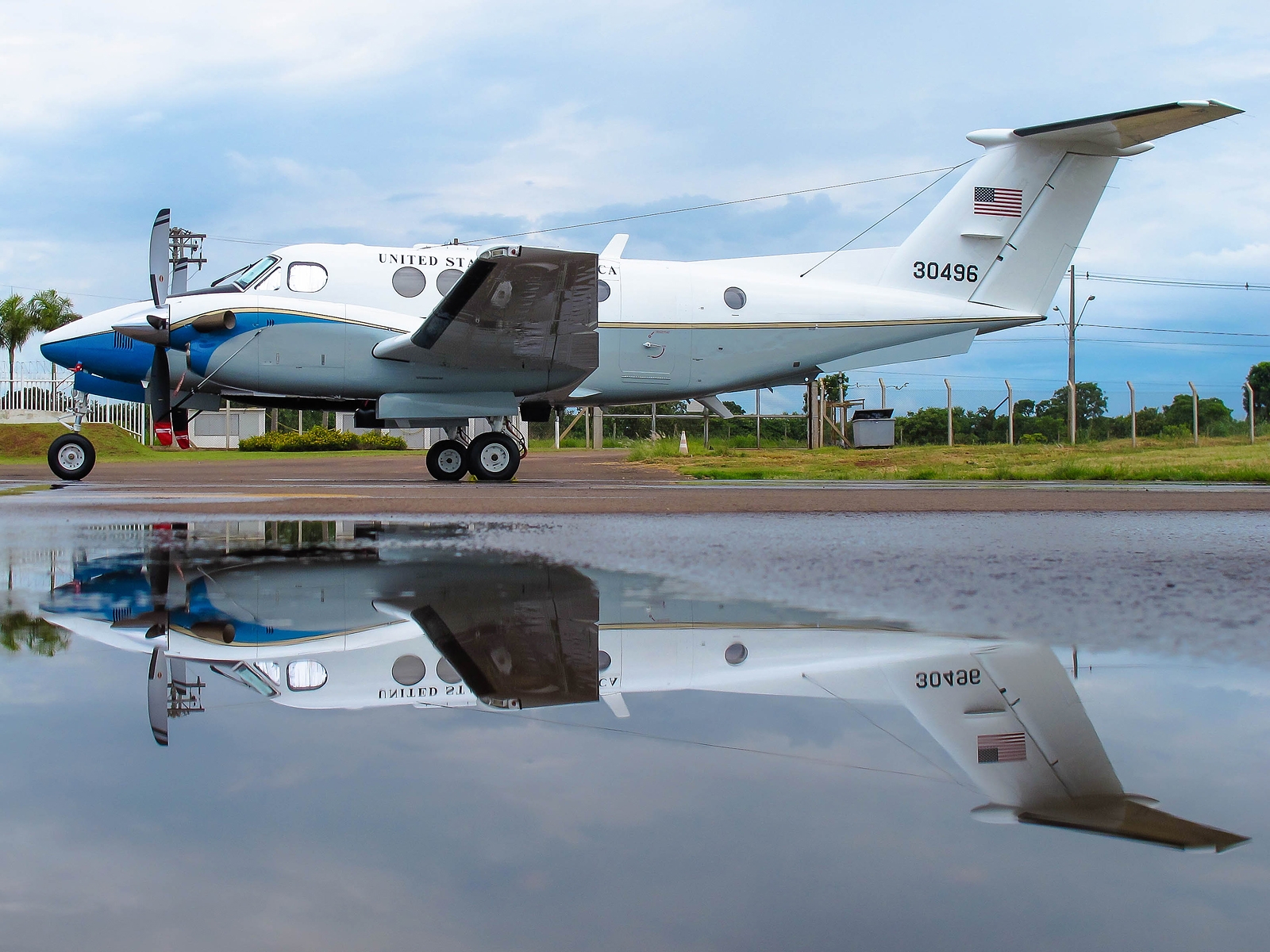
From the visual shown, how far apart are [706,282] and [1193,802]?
12.8 meters

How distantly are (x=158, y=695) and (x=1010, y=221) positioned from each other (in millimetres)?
15348

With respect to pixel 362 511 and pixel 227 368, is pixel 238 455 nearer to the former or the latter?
pixel 227 368

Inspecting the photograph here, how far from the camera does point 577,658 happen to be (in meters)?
2.40

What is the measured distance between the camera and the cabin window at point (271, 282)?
12.5 metres

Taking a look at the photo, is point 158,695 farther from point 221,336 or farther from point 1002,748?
point 221,336

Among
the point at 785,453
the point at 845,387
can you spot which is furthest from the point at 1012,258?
the point at 845,387

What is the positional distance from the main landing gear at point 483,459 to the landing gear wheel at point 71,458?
448 cm

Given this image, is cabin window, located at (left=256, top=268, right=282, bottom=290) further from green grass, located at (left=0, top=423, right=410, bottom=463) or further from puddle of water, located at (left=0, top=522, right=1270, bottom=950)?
green grass, located at (left=0, top=423, right=410, bottom=463)

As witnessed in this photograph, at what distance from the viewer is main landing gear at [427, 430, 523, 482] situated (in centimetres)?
1264

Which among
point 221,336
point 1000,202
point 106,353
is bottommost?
point 106,353

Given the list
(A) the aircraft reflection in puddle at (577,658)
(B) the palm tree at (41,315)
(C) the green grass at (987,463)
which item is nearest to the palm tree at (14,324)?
(B) the palm tree at (41,315)

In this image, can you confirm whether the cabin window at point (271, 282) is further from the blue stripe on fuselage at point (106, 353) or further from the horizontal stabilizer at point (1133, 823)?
the horizontal stabilizer at point (1133, 823)

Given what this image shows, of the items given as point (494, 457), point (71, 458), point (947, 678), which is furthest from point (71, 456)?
point (947, 678)

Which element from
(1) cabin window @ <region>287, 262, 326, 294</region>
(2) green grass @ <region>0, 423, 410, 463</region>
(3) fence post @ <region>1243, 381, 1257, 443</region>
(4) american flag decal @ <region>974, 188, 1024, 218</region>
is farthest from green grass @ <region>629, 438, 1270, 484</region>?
(2) green grass @ <region>0, 423, 410, 463</region>
